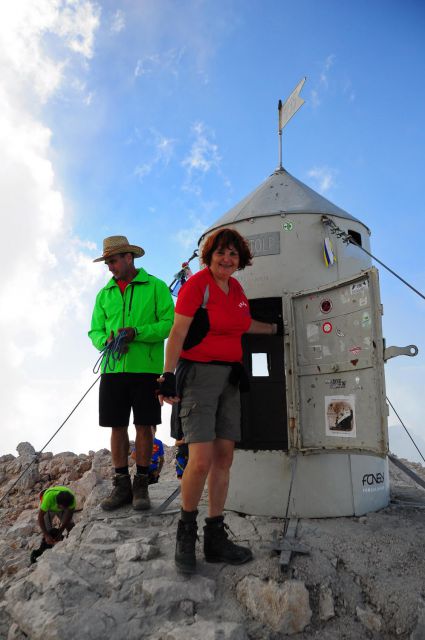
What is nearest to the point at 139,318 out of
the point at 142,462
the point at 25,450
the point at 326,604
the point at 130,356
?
the point at 130,356

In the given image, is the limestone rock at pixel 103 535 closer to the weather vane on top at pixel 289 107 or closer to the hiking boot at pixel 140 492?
the hiking boot at pixel 140 492

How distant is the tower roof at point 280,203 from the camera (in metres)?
4.73

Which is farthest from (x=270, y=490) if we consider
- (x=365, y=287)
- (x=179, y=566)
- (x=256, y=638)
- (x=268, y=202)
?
(x=268, y=202)

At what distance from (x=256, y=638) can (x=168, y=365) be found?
A: 1.63 m

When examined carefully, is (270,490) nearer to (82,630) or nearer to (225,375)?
(225,375)

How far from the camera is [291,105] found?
212 inches

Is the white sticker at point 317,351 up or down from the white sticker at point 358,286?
down

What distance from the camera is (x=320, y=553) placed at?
3.46 meters

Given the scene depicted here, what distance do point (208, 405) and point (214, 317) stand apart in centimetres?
58

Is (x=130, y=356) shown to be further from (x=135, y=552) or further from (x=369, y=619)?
(x=369, y=619)

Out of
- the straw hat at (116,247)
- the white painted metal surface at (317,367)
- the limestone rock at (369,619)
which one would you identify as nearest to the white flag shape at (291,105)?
the white painted metal surface at (317,367)

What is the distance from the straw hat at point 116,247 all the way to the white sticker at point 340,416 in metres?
2.29

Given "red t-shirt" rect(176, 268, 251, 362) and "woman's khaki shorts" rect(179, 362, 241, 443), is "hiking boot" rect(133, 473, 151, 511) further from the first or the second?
"red t-shirt" rect(176, 268, 251, 362)

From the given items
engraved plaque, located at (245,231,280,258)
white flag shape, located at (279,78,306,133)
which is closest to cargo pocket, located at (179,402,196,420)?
engraved plaque, located at (245,231,280,258)
